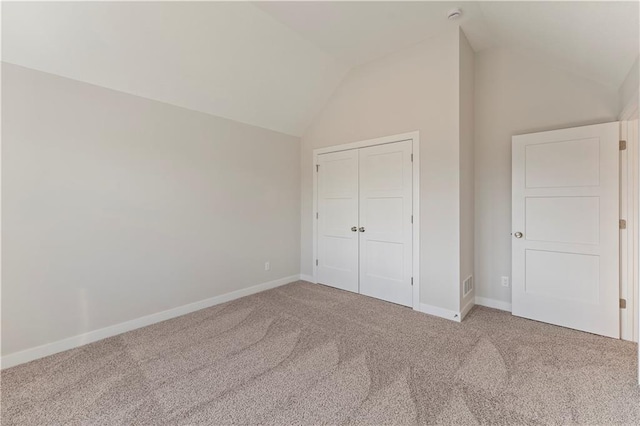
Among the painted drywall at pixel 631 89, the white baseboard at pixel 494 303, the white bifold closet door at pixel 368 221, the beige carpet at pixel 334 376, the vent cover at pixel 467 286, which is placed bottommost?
the beige carpet at pixel 334 376

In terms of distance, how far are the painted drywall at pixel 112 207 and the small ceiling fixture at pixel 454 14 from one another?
8.64 feet

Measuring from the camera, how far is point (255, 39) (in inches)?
116

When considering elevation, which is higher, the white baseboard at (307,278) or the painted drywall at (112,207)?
the painted drywall at (112,207)

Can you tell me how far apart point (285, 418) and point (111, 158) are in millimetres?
2755

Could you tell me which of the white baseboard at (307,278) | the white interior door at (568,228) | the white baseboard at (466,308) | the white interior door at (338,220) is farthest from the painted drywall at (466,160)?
the white baseboard at (307,278)

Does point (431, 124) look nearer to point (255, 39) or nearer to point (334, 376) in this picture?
point (255, 39)

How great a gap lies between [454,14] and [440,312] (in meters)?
3.11

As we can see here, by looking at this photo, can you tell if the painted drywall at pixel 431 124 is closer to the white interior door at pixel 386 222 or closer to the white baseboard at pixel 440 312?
the white baseboard at pixel 440 312

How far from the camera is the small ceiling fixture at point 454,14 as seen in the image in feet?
8.70

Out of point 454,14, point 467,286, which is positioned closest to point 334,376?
point 467,286

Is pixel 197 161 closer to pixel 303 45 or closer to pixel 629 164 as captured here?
pixel 303 45

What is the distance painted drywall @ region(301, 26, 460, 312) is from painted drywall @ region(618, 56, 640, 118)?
1289mm

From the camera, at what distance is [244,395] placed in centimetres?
183

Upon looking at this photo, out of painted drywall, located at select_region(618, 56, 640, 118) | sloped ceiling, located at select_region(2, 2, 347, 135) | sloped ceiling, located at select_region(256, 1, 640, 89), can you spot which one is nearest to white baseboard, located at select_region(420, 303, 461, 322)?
painted drywall, located at select_region(618, 56, 640, 118)
